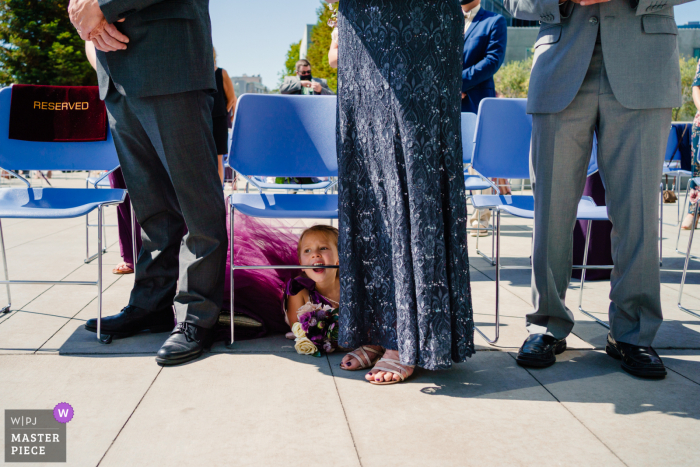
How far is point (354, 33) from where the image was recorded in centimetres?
199

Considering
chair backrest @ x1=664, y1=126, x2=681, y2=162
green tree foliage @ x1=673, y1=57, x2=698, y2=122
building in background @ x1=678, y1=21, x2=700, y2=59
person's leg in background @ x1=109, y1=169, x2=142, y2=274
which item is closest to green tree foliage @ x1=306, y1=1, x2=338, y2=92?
green tree foliage @ x1=673, y1=57, x2=698, y2=122

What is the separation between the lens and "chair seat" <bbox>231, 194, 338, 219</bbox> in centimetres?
239

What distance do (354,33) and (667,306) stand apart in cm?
235

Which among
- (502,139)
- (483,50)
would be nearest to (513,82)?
(483,50)

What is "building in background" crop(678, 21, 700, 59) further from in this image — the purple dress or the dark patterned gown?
the dark patterned gown

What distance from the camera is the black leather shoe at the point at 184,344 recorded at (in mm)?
2135

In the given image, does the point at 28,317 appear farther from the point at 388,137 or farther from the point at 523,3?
the point at 523,3

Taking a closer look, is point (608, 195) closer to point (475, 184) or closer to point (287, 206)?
point (287, 206)

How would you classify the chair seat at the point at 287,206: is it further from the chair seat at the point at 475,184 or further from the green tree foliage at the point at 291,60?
the green tree foliage at the point at 291,60

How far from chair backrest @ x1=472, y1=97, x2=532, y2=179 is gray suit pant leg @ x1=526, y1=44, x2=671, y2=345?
647 mm

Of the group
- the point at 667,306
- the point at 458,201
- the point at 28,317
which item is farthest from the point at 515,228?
the point at 28,317

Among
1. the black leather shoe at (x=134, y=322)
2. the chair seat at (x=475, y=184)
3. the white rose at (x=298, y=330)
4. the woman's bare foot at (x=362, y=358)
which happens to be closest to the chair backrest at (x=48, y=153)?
the black leather shoe at (x=134, y=322)

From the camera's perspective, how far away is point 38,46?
2259cm

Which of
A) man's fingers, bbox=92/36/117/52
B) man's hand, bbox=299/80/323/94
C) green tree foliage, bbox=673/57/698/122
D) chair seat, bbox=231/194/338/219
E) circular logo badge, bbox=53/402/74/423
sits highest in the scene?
green tree foliage, bbox=673/57/698/122
